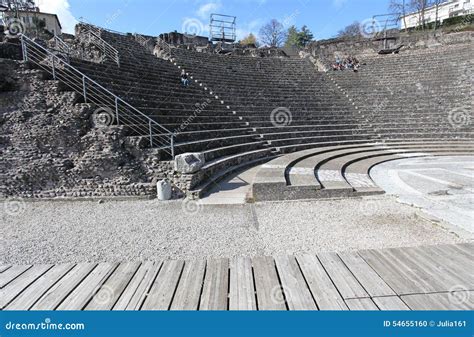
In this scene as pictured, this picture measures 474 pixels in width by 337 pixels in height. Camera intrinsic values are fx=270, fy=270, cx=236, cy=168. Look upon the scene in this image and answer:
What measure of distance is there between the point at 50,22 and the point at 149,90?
188 ft

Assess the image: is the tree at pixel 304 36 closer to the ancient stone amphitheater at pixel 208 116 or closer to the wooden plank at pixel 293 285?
the ancient stone amphitheater at pixel 208 116

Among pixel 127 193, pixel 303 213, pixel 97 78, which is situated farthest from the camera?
pixel 97 78

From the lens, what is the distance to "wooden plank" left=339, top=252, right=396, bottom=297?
99.5 inches

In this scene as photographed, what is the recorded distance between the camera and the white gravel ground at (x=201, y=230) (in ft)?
14.2

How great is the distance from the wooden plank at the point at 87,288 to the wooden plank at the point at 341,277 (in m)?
2.36

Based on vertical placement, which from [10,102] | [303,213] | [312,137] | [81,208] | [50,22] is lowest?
[303,213]

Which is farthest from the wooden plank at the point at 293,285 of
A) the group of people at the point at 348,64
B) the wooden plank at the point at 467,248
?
the group of people at the point at 348,64

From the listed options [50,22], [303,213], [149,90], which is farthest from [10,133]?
[50,22]

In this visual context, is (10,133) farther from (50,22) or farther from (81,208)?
(50,22)

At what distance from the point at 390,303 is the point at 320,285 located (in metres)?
0.60

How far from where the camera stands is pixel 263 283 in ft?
8.85

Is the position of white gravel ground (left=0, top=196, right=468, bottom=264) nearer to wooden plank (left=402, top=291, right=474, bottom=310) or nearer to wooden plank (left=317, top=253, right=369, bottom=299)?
wooden plank (left=317, top=253, right=369, bottom=299)

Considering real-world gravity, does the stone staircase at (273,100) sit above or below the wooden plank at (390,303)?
above

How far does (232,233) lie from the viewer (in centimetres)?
498
